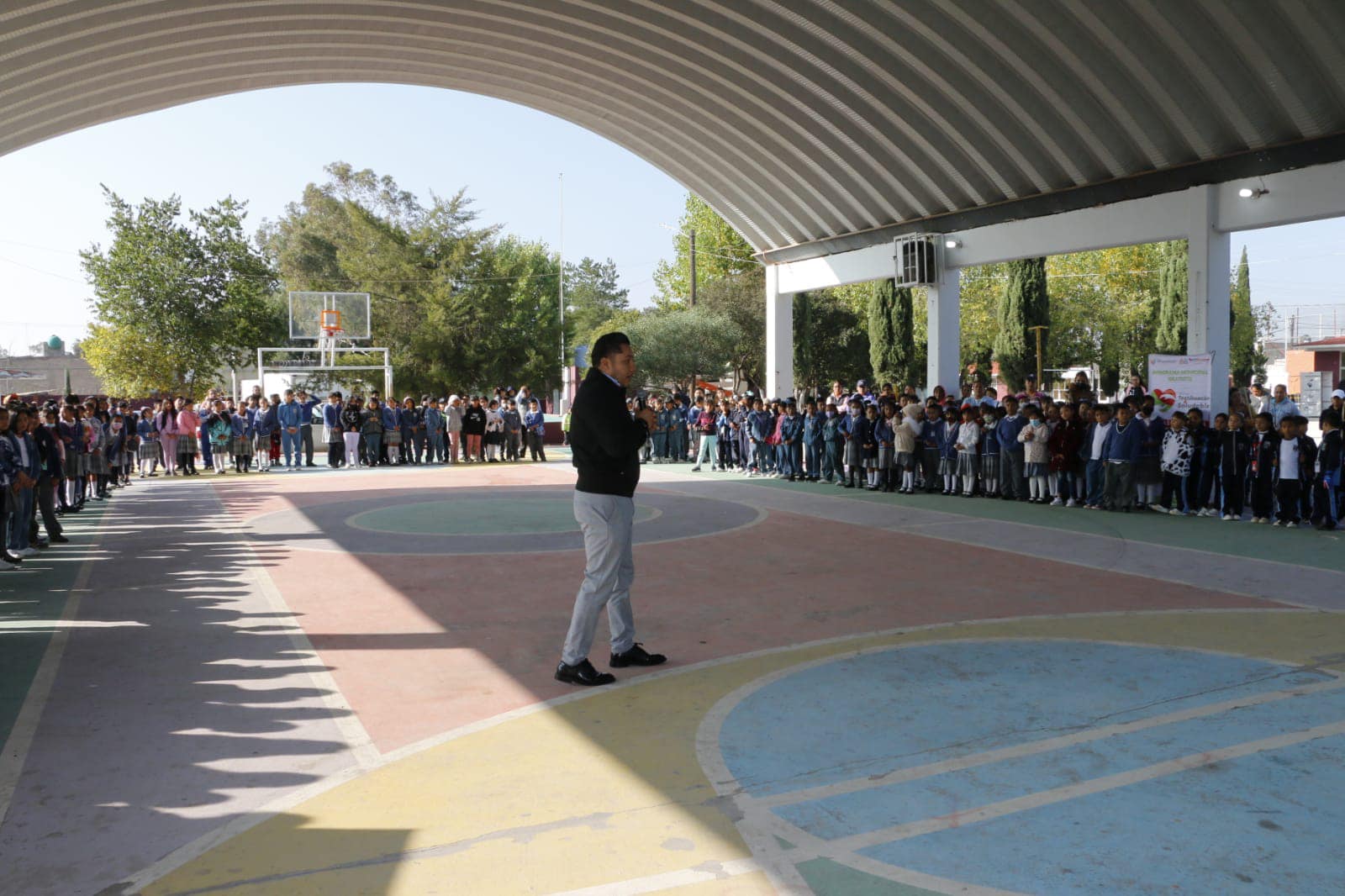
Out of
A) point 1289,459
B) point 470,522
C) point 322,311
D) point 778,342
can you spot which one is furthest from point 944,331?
point 322,311

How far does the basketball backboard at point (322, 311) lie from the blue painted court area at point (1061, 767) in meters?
29.9

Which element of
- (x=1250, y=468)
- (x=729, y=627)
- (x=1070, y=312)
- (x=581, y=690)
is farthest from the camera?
(x=1070, y=312)

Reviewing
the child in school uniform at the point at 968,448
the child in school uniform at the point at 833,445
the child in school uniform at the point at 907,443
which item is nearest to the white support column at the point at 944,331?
the child in school uniform at the point at 833,445

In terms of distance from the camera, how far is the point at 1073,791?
442cm

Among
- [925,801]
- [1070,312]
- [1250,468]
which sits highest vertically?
[1070,312]

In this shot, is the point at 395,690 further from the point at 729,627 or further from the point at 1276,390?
the point at 1276,390

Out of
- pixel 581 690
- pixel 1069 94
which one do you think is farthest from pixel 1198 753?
pixel 1069 94

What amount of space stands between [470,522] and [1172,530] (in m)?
9.05

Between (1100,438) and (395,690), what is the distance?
11.7 m

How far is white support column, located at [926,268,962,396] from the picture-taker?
2159cm

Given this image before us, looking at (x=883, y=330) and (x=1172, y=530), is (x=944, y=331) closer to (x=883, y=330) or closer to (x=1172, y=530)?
(x=1172, y=530)

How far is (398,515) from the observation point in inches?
592

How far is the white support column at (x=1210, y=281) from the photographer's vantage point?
51.4 feet

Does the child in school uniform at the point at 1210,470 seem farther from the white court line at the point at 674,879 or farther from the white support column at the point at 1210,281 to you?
the white court line at the point at 674,879
